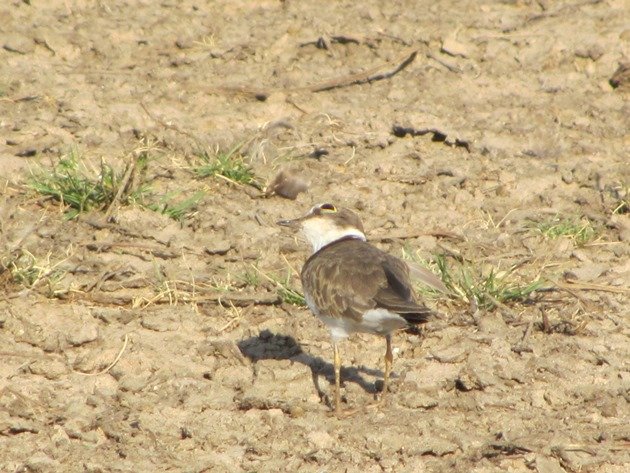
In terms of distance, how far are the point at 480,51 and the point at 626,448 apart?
507 centimetres

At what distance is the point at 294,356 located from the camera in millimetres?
7531

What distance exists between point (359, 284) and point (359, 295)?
9 cm

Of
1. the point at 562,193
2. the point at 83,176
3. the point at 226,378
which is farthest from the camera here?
the point at 562,193

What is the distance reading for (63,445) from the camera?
6355 mm

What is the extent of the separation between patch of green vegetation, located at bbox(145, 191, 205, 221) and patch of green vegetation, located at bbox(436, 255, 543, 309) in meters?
1.89

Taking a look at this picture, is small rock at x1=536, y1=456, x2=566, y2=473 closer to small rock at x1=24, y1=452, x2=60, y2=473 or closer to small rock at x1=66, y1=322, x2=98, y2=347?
small rock at x1=24, y1=452, x2=60, y2=473

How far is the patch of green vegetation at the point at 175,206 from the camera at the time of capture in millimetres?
8828

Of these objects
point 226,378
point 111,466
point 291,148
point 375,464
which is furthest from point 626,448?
point 291,148

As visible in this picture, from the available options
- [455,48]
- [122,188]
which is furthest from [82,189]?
[455,48]

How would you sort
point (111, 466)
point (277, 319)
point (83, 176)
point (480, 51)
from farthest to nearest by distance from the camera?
point (480, 51), point (83, 176), point (277, 319), point (111, 466)

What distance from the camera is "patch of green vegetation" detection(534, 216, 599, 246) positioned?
29.1ft

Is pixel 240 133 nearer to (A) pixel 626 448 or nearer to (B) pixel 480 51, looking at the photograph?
(B) pixel 480 51

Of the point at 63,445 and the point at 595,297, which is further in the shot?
the point at 595,297

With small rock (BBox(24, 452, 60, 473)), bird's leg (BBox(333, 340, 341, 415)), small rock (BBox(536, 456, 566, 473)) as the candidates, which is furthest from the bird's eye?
small rock (BBox(24, 452, 60, 473))
